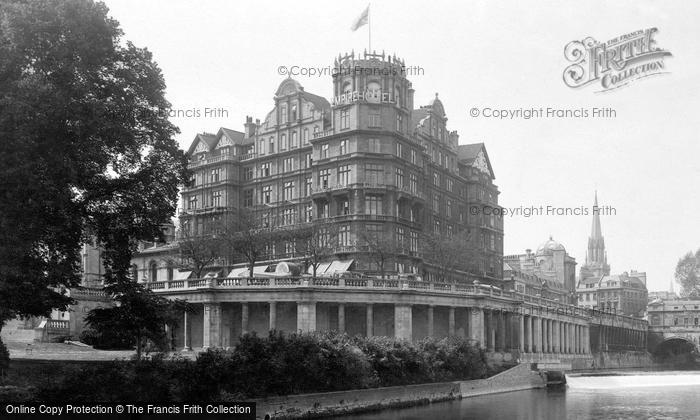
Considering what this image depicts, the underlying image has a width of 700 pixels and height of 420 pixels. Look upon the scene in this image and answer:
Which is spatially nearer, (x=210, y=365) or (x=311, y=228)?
(x=210, y=365)

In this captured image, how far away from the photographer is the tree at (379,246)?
92688 mm

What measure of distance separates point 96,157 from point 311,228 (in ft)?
171

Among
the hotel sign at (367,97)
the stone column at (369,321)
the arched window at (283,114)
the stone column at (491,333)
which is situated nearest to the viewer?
the stone column at (369,321)

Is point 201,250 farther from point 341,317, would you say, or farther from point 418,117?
point 418,117

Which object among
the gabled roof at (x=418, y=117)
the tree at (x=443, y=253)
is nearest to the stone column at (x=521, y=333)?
the tree at (x=443, y=253)

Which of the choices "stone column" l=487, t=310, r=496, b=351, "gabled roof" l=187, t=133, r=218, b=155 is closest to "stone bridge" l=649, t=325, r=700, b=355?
"stone column" l=487, t=310, r=496, b=351

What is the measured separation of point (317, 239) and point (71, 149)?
172ft

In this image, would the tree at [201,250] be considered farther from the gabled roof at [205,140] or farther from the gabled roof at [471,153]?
the gabled roof at [471,153]

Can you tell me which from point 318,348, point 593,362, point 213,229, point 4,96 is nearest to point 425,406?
point 318,348

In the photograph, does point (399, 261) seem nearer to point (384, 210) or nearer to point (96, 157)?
point (384, 210)

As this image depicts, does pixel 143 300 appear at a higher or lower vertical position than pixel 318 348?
higher

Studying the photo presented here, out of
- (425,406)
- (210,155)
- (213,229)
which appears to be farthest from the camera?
(210,155)

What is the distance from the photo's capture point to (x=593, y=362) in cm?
13212

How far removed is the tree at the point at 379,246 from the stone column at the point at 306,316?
735 inches
